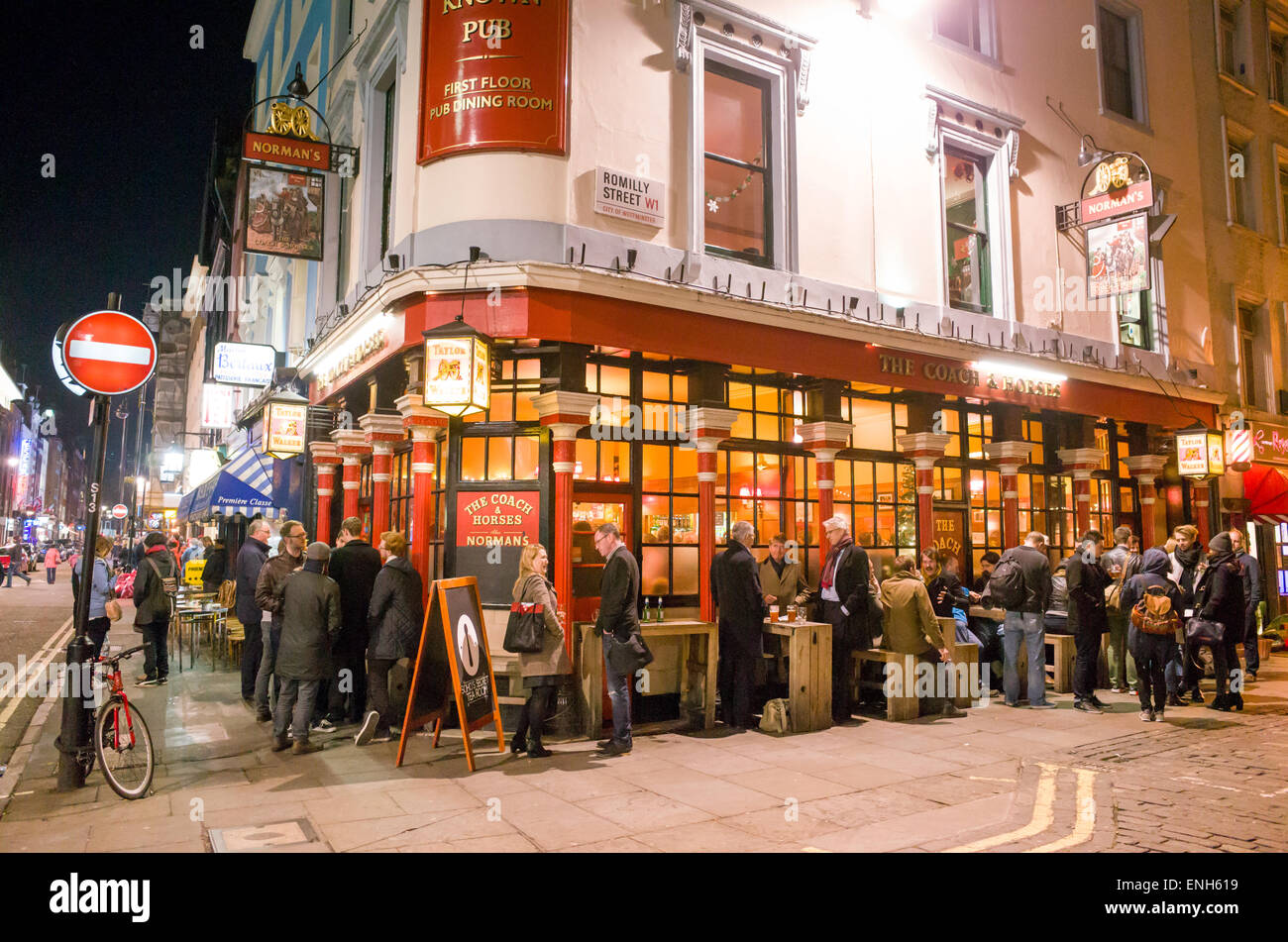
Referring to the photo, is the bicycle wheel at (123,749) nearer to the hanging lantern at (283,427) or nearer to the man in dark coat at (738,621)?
the man in dark coat at (738,621)

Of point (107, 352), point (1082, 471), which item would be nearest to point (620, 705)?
point (107, 352)

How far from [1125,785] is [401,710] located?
6.48m

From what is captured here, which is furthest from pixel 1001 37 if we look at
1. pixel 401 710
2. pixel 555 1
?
pixel 401 710

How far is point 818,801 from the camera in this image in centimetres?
600

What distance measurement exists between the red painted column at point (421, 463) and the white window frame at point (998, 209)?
7832mm

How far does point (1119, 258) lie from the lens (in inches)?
504

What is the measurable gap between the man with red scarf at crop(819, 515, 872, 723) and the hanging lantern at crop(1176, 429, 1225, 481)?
28.0 feet

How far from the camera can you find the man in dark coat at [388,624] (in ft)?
25.8

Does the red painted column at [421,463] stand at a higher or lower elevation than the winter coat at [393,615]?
higher

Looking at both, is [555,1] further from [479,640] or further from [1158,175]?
[1158,175]

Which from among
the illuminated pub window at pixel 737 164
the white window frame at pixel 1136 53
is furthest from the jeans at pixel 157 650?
the white window frame at pixel 1136 53

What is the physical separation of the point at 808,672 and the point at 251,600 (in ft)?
21.5

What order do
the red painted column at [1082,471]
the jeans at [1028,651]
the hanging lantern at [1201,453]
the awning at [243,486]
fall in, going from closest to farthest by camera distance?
1. the jeans at [1028,651]
2. the red painted column at [1082,471]
3. the hanging lantern at [1201,453]
4. the awning at [243,486]

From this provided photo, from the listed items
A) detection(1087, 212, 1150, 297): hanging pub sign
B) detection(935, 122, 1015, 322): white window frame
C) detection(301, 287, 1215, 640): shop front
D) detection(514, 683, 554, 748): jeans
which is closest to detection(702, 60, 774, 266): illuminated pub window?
detection(301, 287, 1215, 640): shop front
